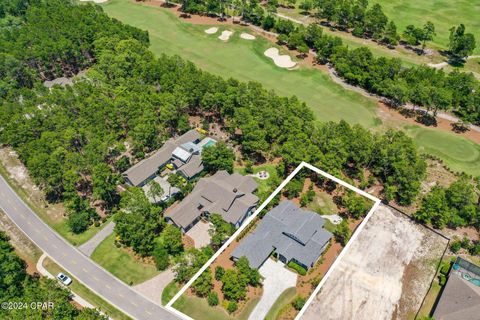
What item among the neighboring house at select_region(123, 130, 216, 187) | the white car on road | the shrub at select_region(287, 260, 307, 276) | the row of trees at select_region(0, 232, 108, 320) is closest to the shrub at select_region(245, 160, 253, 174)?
the neighboring house at select_region(123, 130, 216, 187)

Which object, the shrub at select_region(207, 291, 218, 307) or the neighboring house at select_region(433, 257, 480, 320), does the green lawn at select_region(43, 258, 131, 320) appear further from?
the neighboring house at select_region(433, 257, 480, 320)

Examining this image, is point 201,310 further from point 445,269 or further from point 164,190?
point 164,190

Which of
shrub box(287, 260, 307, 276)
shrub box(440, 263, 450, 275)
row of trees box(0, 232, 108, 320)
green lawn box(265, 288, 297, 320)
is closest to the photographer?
green lawn box(265, 288, 297, 320)

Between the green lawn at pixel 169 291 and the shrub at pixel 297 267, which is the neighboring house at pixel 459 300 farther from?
the green lawn at pixel 169 291

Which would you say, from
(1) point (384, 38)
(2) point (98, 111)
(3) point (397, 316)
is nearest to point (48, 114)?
(2) point (98, 111)

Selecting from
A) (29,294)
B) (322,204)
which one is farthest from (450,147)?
(29,294)

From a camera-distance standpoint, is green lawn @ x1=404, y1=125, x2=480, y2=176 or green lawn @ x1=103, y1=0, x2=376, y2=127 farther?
green lawn @ x1=103, y1=0, x2=376, y2=127

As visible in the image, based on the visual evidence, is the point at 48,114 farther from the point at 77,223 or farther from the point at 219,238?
the point at 219,238
